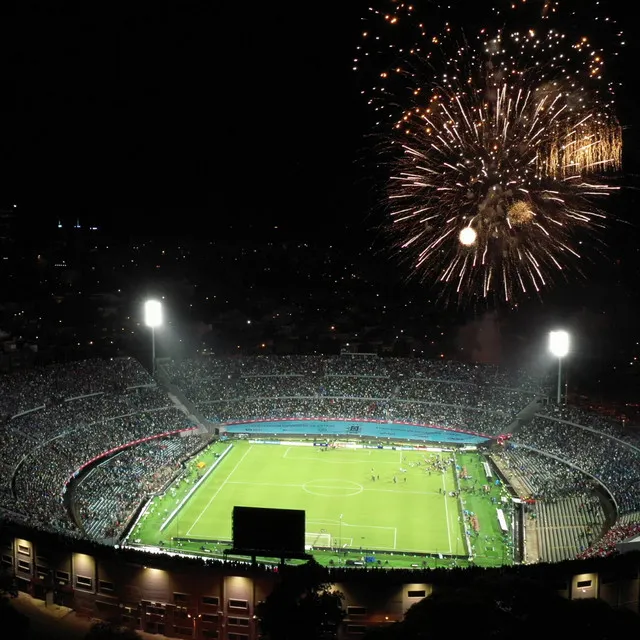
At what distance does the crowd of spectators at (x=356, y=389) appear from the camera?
53531 millimetres

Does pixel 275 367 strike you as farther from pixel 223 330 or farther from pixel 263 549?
pixel 263 549

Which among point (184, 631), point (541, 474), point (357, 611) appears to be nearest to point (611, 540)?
point (357, 611)

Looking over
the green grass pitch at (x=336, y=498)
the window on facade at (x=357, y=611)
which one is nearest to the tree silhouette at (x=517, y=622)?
the window on facade at (x=357, y=611)

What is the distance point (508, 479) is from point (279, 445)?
54.0 feet

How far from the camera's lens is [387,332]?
70875 mm

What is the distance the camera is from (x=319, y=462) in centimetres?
4569

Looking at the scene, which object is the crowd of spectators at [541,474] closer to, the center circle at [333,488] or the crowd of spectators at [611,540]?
the crowd of spectators at [611,540]

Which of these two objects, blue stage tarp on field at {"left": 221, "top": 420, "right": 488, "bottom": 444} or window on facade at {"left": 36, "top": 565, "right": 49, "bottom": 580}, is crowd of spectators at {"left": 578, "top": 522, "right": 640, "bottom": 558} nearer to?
window on facade at {"left": 36, "top": 565, "right": 49, "bottom": 580}

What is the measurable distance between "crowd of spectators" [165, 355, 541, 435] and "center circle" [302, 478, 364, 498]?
13.9m

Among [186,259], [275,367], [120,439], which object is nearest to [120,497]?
[120,439]

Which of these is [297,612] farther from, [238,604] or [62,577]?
[62,577]

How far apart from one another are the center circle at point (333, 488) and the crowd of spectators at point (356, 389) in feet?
45.7

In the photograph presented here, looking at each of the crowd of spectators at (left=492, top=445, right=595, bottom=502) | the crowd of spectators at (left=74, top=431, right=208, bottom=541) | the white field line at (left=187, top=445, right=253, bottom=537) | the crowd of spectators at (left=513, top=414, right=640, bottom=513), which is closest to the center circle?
the white field line at (left=187, top=445, right=253, bottom=537)

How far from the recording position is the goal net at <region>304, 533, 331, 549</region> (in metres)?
31.5
